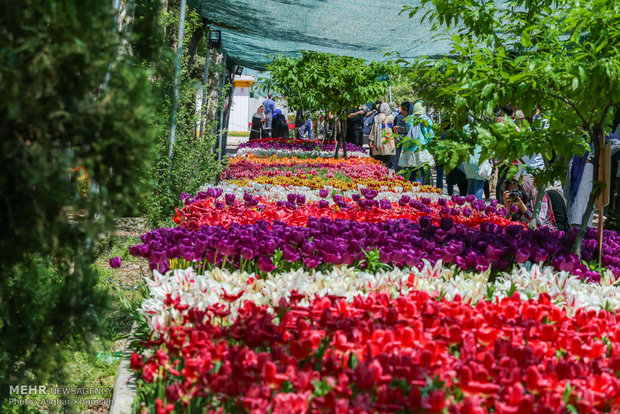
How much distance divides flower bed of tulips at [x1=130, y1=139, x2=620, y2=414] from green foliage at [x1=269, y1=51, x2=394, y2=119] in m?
11.7

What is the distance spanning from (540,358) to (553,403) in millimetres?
563

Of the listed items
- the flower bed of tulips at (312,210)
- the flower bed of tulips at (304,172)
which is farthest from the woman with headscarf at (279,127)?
the flower bed of tulips at (312,210)

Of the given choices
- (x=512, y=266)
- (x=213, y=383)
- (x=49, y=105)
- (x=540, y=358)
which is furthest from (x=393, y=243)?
(x=49, y=105)

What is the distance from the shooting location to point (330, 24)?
8.80 meters

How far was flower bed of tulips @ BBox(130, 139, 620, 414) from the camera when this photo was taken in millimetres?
1929

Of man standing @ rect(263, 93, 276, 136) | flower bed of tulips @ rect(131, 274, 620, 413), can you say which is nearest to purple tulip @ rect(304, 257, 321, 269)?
flower bed of tulips @ rect(131, 274, 620, 413)

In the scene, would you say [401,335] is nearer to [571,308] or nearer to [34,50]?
[571,308]

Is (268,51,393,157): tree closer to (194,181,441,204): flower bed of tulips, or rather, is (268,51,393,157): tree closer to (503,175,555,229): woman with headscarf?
(194,181,441,204): flower bed of tulips

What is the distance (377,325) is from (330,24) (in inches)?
275

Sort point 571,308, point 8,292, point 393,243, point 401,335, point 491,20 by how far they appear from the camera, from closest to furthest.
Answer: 1. point 401,335
2. point 8,292
3. point 571,308
4. point 393,243
5. point 491,20

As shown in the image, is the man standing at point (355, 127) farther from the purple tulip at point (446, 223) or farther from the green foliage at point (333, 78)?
the purple tulip at point (446, 223)

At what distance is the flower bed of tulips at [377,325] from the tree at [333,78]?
462 inches

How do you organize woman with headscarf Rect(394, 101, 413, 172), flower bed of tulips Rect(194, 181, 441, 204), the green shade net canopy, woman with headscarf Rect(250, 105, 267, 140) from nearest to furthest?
flower bed of tulips Rect(194, 181, 441, 204) → the green shade net canopy → woman with headscarf Rect(394, 101, 413, 172) → woman with headscarf Rect(250, 105, 267, 140)

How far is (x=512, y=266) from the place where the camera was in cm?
414
